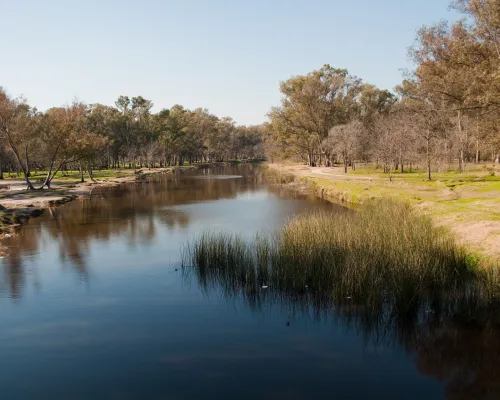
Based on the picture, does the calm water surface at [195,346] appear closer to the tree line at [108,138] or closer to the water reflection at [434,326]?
the water reflection at [434,326]

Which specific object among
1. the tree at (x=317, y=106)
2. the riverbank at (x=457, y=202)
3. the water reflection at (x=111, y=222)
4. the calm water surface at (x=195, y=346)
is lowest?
the calm water surface at (x=195, y=346)

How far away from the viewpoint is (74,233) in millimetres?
24688

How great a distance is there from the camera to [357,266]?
473 inches

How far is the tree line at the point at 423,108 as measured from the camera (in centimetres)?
2241

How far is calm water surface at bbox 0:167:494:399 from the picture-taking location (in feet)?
28.3

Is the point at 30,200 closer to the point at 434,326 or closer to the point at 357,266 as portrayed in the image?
the point at 357,266

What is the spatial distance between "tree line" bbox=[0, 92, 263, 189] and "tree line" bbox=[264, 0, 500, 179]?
2942 cm

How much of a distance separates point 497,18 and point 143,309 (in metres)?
Result: 19.9

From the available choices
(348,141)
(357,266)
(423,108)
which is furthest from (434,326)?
(348,141)

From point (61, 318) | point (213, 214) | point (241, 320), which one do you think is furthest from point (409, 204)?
point (61, 318)

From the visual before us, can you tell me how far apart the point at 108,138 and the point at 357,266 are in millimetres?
78338

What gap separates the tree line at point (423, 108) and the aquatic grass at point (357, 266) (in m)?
10.1

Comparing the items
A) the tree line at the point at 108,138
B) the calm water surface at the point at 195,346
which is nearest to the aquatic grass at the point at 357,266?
the calm water surface at the point at 195,346

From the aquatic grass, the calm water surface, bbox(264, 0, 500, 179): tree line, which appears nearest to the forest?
bbox(264, 0, 500, 179): tree line
